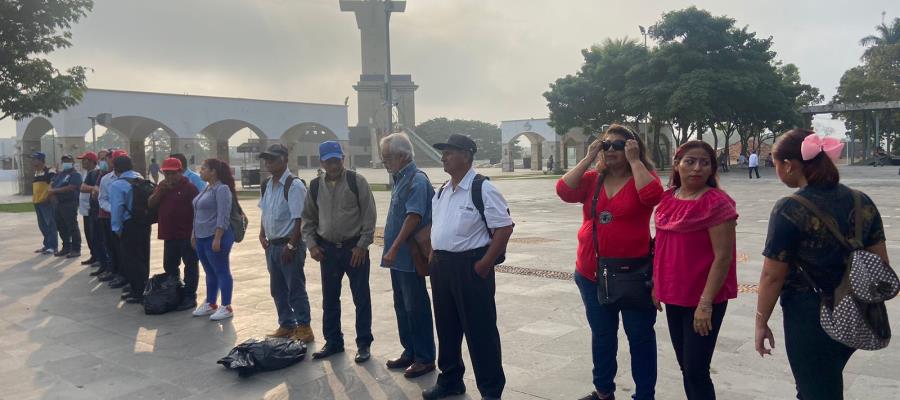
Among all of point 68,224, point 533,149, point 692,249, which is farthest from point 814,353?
point 533,149

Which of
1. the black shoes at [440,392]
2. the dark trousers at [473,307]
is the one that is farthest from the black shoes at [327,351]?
the dark trousers at [473,307]

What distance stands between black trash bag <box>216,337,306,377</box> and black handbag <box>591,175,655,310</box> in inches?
94.7

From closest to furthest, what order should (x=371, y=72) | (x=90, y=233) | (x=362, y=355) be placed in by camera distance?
(x=362, y=355) → (x=90, y=233) → (x=371, y=72)

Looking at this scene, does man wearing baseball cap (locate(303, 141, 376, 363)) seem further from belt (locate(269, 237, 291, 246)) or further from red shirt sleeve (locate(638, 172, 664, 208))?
red shirt sleeve (locate(638, 172, 664, 208))

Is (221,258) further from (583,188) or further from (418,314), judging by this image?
(583,188)

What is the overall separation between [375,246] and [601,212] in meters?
7.37

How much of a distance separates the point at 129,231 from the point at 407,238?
406cm

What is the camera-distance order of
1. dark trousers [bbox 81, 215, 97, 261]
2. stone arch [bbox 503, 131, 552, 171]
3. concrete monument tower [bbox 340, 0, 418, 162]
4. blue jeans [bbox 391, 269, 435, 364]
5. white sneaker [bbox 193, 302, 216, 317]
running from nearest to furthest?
blue jeans [bbox 391, 269, 435, 364]
white sneaker [bbox 193, 302, 216, 317]
dark trousers [bbox 81, 215, 97, 261]
stone arch [bbox 503, 131, 552, 171]
concrete monument tower [bbox 340, 0, 418, 162]

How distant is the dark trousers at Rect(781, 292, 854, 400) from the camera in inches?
93.5

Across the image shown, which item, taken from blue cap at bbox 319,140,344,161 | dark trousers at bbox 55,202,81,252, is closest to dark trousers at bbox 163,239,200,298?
blue cap at bbox 319,140,344,161

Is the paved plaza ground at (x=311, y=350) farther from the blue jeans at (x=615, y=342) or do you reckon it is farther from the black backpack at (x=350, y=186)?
the black backpack at (x=350, y=186)

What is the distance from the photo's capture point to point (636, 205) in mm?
3289

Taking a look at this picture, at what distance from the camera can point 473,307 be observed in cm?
365

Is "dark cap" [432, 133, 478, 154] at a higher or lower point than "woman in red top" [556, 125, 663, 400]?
higher
